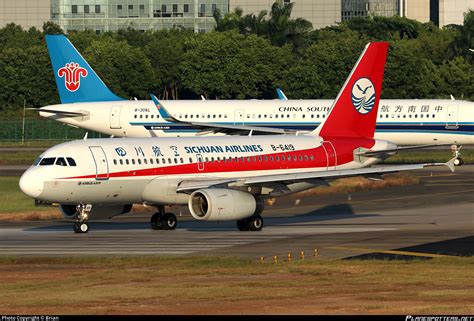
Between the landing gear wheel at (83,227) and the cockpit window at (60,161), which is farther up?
the cockpit window at (60,161)

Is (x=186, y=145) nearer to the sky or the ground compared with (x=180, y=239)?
nearer to the sky

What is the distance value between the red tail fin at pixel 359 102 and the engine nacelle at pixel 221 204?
8216 millimetres

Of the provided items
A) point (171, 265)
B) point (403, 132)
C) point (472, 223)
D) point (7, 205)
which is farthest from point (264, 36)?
point (171, 265)

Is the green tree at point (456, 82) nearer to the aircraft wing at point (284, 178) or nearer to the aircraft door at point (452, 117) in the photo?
the aircraft door at point (452, 117)

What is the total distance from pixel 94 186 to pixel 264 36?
129 m

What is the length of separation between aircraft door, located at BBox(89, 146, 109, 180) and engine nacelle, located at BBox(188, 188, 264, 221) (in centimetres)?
337

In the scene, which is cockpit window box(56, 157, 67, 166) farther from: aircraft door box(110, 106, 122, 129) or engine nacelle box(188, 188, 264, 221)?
aircraft door box(110, 106, 122, 129)

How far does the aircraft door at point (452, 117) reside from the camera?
84000mm

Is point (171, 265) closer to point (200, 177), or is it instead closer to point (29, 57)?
point (200, 177)

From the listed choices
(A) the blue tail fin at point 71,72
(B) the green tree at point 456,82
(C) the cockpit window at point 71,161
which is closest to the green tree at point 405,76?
(B) the green tree at point 456,82

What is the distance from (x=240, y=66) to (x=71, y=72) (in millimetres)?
69562

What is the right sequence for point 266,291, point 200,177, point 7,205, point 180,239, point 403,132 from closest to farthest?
point 266,291
point 180,239
point 200,177
point 7,205
point 403,132

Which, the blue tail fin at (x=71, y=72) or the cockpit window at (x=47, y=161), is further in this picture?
the blue tail fin at (x=71, y=72)

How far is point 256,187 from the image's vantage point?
4838cm
